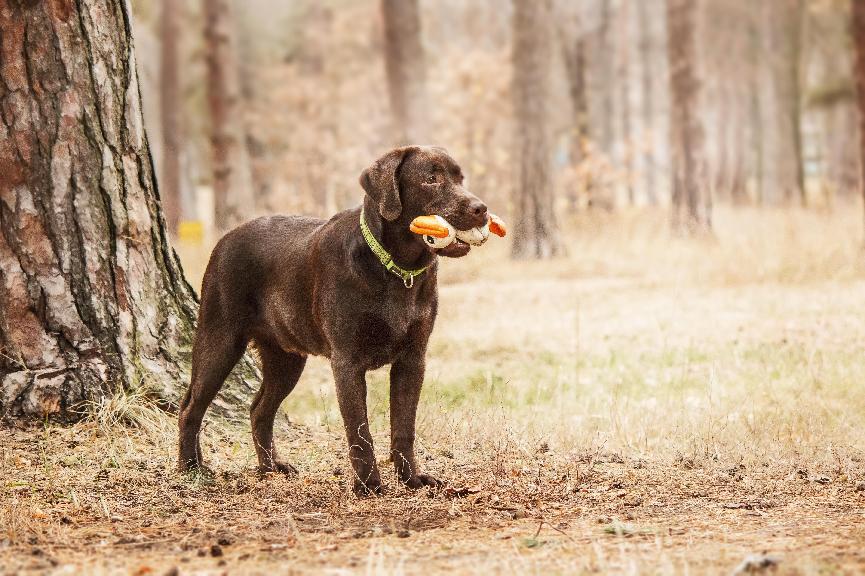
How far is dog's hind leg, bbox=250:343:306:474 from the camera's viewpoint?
5566 millimetres

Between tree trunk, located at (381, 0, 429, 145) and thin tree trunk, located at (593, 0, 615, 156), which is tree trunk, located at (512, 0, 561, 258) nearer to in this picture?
tree trunk, located at (381, 0, 429, 145)

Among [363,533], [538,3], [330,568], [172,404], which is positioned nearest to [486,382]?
[172,404]

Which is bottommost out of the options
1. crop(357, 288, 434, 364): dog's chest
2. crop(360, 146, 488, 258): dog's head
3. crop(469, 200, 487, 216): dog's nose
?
crop(357, 288, 434, 364): dog's chest

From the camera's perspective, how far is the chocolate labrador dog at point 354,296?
15.8 ft

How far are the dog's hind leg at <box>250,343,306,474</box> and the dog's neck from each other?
1.17 m

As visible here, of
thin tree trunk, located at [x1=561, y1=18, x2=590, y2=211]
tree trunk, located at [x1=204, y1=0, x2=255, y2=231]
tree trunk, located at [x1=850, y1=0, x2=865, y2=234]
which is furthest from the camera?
thin tree trunk, located at [x1=561, y1=18, x2=590, y2=211]

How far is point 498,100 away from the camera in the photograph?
24.5m

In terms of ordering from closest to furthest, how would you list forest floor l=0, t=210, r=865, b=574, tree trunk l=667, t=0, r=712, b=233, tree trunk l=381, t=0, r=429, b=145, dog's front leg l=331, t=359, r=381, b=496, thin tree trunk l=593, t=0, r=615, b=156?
1. forest floor l=0, t=210, r=865, b=574
2. dog's front leg l=331, t=359, r=381, b=496
3. tree trunk l=381, t=0, r=429, b=145
4. tree trunk l=667, t=0, r=712, b=233
5. thin tree trunk l=593, t=0, r=615, b=156

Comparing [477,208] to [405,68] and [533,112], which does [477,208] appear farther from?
[533,112]

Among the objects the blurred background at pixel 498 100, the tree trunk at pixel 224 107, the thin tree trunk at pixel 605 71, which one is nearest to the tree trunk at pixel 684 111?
the blurred background at pixel 498 100

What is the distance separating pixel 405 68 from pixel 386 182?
1080cm

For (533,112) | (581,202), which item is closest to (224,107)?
(533,112)

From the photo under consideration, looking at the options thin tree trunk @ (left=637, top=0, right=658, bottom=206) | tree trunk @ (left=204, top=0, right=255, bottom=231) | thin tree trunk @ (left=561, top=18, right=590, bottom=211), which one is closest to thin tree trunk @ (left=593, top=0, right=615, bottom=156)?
thin tree trunk @ (left=561, top=18, right=590, bottom=211)

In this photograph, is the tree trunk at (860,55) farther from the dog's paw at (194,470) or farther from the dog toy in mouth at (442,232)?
the dog's paw at (194,470)
